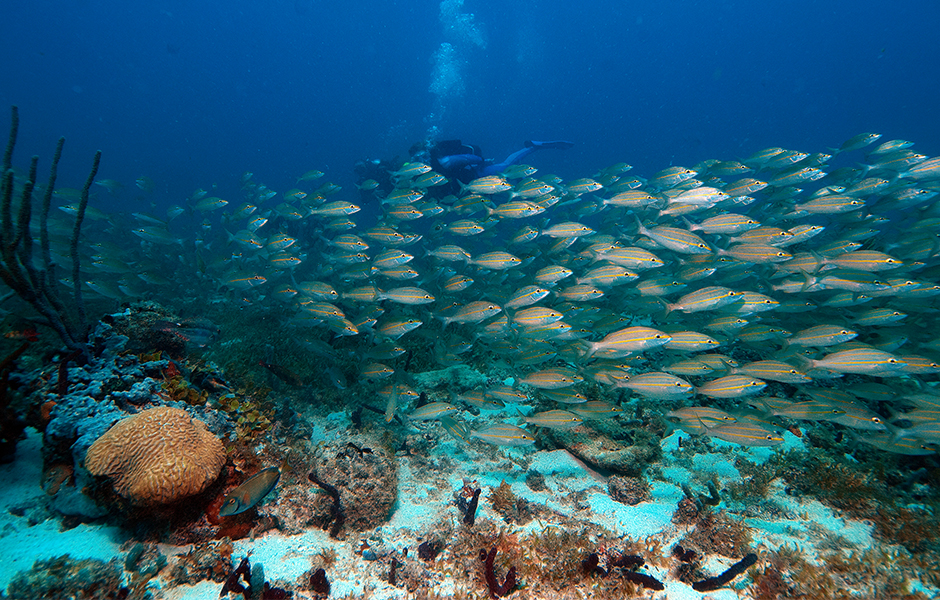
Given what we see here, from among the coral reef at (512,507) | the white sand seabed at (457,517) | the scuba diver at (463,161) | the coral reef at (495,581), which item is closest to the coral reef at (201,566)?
the white sand seabed at (457,517)

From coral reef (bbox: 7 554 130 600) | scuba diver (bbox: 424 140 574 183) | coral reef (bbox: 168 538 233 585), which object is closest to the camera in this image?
coral reef (bbox: 7 554 130 600)

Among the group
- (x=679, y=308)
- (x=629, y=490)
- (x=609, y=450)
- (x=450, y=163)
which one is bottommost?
(x=629, y=490)

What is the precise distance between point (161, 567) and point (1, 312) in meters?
6.22

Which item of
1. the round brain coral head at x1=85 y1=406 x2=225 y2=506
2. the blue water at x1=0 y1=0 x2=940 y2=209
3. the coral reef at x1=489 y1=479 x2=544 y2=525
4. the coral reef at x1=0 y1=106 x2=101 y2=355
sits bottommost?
the coral reef at x1=489 y1=479 x2=544 y2=525

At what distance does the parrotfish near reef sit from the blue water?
259 ft

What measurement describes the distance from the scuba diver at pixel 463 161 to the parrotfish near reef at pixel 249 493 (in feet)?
39.4

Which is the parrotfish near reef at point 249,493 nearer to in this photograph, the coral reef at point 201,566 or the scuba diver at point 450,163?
the coral reef at point 201,566

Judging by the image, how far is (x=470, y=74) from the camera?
99188 millimetres

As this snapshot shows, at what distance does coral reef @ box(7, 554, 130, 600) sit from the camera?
94.9 inches

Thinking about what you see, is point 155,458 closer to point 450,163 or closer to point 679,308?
point 679,308

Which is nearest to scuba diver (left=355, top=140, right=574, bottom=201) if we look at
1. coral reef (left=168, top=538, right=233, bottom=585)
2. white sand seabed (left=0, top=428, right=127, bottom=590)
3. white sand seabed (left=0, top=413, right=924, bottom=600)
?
white sand seabed (left=0, top=413, right=924, bottom=600)

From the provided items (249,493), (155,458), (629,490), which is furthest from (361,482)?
(629,490)

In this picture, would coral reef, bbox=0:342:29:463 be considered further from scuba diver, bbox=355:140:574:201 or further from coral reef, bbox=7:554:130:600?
scuba diver, bbox=355:140:574:201

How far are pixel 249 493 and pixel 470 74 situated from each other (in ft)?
383
